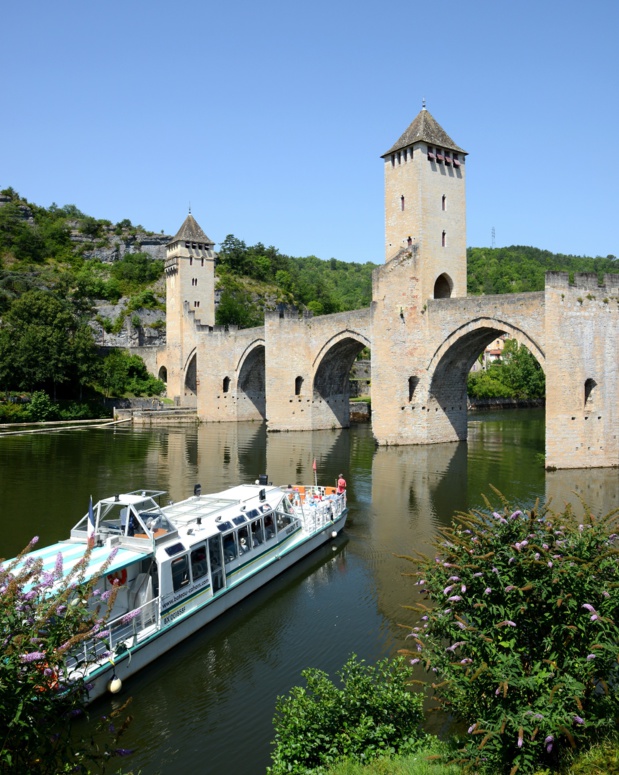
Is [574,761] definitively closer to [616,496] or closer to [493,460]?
[616,496]

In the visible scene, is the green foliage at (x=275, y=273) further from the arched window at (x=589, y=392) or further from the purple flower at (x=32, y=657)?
the purple flower at (x=32, y=657)

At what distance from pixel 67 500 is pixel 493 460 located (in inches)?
627

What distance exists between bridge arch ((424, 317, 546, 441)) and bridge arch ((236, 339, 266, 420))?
17.1 metres

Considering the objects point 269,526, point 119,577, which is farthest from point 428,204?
point 119,577

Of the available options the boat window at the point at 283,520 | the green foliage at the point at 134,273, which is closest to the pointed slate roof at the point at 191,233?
the green foliage at the point at 134,273

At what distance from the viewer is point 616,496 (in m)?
19.4

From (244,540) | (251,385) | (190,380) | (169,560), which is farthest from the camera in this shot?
(190,380)

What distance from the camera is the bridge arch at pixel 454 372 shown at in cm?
2855

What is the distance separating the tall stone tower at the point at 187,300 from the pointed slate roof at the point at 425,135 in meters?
25.9

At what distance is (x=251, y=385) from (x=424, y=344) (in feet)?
66.9

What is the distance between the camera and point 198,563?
11211mm

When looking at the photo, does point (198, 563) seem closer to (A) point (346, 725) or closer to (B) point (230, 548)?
(B) point (230, 548)

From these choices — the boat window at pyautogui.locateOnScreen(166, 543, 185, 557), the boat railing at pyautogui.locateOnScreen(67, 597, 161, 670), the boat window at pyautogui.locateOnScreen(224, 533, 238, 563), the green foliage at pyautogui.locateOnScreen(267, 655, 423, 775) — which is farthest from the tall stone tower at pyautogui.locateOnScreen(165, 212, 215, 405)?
the green foliage at pyautogui.locateOnScreen(267, 655, 423, 775)

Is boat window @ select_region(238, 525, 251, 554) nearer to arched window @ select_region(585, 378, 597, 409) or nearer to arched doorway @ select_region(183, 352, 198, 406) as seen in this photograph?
arched window @ select_region(585, 378, 597, 409)
